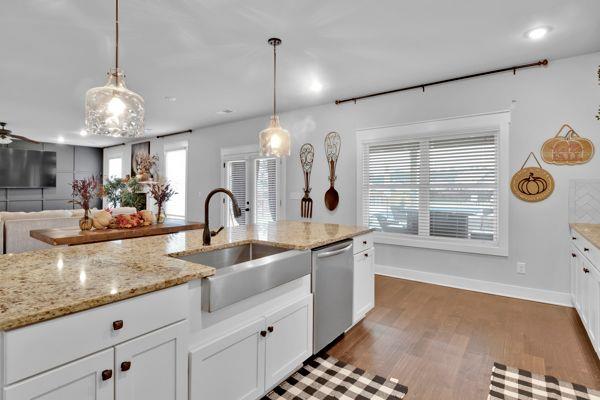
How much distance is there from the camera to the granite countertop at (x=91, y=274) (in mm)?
992

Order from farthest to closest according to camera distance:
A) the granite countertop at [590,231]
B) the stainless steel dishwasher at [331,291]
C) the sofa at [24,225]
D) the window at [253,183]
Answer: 1. the window at [253,183]
2. the sofa at [24,225]
3. the granite countertop at [590,231]
4. the stainless steel dishwasher at [331,291]

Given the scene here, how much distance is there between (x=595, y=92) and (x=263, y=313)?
3.79 meters

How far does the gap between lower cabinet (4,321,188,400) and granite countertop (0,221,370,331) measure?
0.18 metres

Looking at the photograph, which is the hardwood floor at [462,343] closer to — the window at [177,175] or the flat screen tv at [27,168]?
the window at [177,175]

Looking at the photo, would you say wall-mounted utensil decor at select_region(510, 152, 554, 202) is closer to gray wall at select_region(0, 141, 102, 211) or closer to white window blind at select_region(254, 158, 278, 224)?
white window blind at select_region(254, 158, 278, 224)

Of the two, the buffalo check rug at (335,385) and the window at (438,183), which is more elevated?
the window at (438,183)

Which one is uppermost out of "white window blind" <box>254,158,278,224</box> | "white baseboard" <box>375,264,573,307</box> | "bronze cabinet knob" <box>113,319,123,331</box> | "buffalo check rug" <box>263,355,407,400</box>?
"white window blind" <box>254,158,278,224</box>

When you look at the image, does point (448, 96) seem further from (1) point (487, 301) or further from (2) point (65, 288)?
(2) point (65, 288)

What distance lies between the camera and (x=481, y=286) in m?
3.82

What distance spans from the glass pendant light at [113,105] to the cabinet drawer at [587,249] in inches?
121

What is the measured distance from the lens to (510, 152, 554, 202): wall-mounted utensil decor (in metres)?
3.44

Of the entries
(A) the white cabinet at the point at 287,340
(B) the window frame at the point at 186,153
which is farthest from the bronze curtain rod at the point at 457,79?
(B) the window frame at the point at 186,153

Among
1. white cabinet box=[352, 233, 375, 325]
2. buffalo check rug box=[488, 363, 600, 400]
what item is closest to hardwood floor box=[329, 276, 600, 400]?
buffalo check rug box=[488, 363, 600, 400]

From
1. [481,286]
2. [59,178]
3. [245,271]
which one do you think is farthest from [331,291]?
[59,178]
